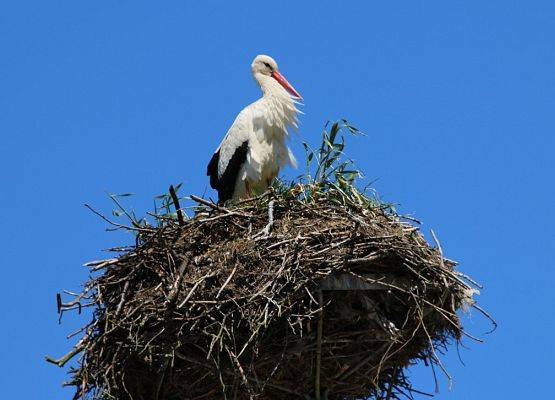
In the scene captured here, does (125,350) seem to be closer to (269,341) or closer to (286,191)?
(269,341)

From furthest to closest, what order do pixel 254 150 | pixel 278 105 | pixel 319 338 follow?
pixel 278 105, pixel 254 150, pixel 319 338

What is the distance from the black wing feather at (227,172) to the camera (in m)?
9.15

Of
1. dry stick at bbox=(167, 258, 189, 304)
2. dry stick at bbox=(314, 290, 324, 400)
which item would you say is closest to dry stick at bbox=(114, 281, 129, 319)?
dry stick at bbox=(167, 258, 189, 304)

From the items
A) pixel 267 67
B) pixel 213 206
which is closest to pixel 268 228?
pixel 213 206

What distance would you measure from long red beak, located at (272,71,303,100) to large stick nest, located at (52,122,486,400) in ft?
8.97

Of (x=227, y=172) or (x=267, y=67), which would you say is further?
(x=267, y=67)

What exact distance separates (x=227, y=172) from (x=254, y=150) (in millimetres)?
248

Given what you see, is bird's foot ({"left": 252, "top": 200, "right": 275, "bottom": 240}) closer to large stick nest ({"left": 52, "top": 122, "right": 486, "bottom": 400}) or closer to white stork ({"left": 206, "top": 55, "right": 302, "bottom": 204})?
large stick nest ({"left": 52, "top": 122, "right": 486, "bottom": 400})

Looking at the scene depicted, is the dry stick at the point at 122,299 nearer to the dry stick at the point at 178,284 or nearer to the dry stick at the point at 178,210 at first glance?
the dry stick at the point at 178,284

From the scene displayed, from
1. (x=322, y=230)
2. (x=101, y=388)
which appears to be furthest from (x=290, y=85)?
(x=101, y=388)

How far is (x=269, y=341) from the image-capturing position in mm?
6523

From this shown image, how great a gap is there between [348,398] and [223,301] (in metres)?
0.94

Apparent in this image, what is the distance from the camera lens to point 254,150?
30.0 ft

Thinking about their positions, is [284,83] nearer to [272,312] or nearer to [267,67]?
[267,67]
